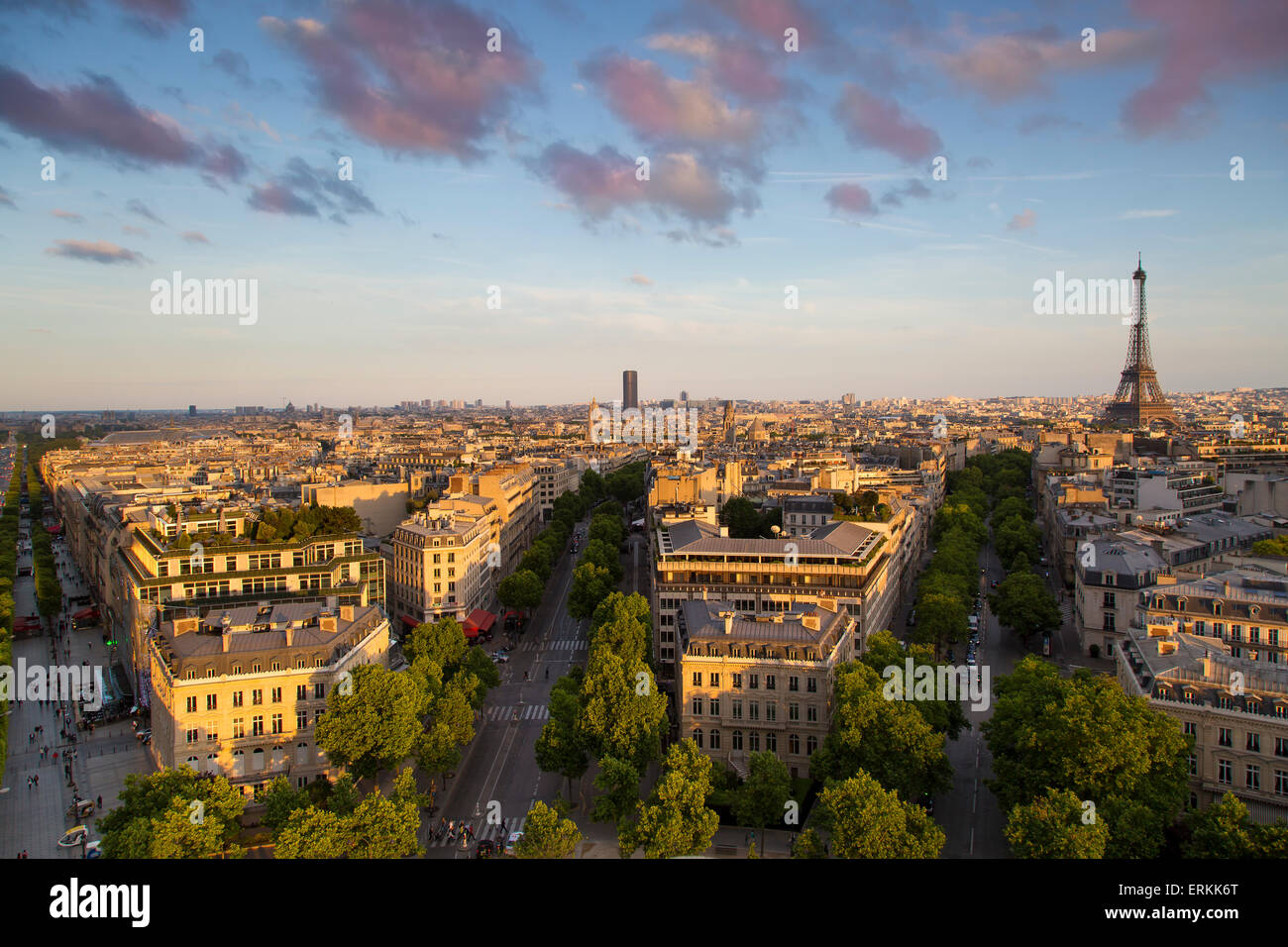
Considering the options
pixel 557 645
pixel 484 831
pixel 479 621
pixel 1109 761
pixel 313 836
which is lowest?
pixel 484 831

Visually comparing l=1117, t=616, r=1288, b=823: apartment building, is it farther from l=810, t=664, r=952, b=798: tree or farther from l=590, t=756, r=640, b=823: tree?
l=590, t=756, r=640, b=823: tree

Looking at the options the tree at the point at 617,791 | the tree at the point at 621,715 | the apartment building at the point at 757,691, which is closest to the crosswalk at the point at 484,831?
the tree at the point at 617,791

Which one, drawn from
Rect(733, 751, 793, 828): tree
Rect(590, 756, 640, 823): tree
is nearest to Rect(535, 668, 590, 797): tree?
Rect(590, 756, 640, 823): tree

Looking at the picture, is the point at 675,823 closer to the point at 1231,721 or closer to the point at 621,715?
the point at 621,715

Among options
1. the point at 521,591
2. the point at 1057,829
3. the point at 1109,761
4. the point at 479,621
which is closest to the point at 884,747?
the point at 1109,761

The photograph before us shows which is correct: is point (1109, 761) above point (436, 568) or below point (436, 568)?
below

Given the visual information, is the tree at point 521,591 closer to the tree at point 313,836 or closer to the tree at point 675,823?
the tree at point 675,823
